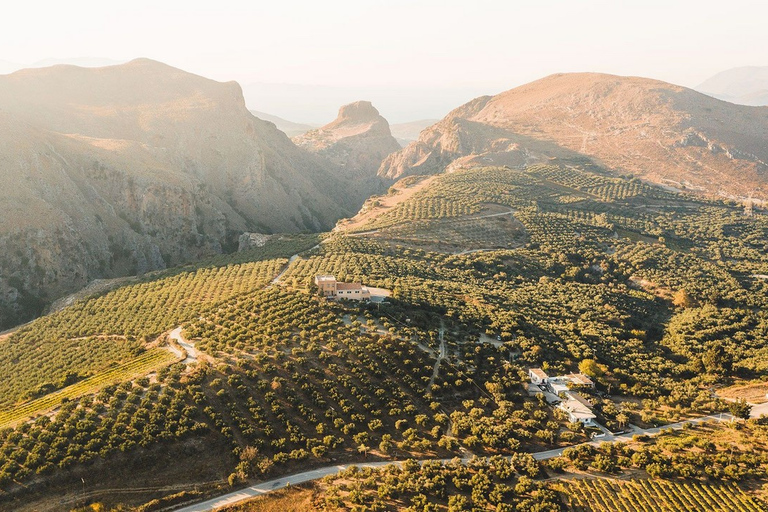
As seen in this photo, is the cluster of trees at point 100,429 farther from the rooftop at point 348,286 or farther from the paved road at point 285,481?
the rooftop at point 348,286

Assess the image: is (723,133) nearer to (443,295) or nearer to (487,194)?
(487,194)

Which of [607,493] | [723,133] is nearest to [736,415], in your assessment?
[607,493]

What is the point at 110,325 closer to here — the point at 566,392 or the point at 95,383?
the point at 95,383

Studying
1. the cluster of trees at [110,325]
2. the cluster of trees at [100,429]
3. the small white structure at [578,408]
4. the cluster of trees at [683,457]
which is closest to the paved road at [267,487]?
the cluster of trees at [100,429]

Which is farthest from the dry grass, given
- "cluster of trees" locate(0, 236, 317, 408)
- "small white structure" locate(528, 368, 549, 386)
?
"cluster of trees" locate(0, 236, 317, 408)

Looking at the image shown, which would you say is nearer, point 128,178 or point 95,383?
point 95,383

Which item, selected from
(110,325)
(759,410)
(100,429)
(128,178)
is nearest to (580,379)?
(759,410)
